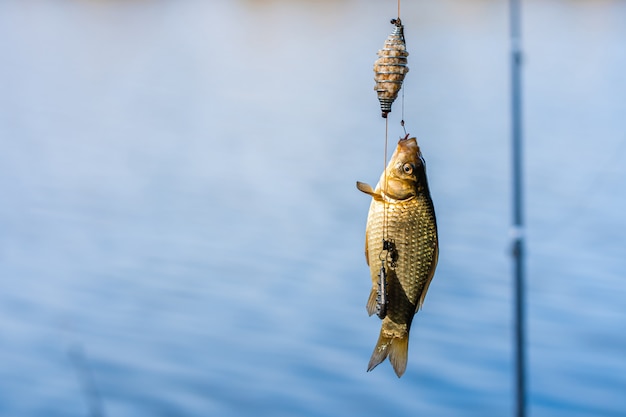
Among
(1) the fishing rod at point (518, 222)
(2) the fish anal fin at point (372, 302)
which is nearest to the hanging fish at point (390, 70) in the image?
(2) the fish anal fin at point (372, 302)

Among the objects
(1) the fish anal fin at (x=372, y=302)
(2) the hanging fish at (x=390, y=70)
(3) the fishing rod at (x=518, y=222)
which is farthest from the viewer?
(3) the fishing rod at (x=518, y=222)

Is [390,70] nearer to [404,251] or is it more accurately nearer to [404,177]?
[404,177]

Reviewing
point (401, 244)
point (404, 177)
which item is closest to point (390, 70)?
point (404, 177)

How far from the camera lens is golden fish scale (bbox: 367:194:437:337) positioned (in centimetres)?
190

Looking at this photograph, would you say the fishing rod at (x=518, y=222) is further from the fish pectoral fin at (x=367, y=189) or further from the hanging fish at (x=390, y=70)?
the hanging fish at (x=390, y=70)

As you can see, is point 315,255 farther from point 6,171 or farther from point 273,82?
point 273,82

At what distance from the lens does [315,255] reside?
6.62 m

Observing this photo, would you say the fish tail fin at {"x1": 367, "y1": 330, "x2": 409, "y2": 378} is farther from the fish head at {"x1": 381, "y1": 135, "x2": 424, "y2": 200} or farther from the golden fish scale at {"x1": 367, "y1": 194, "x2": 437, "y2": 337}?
the fish head at {"x1": 381, "y1": 135, "x2": 424, "y2": 200}

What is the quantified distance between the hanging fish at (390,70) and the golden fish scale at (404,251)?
194 millimetres

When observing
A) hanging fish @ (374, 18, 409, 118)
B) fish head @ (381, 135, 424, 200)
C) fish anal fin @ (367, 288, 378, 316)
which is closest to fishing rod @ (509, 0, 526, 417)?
fish anal fin @ (367, 288, 378, 316)

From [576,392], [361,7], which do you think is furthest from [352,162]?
[361,7]

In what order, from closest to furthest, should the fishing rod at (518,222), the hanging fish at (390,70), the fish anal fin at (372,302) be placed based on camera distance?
1. the hanging fish at (390,70)
2. the fish anal fin at (372,302)
3. the fishing rod at (518,222)

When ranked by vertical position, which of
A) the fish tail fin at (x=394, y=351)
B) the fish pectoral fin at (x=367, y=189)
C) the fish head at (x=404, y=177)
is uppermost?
the fish head at (x=404, y=177)

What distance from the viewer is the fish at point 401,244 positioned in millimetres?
1900
